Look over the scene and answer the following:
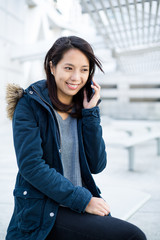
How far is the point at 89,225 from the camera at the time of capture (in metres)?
1.36

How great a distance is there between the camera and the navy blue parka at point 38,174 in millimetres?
1396

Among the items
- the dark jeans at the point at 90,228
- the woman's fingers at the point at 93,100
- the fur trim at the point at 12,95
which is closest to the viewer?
the dark jeans at the point at 90,228

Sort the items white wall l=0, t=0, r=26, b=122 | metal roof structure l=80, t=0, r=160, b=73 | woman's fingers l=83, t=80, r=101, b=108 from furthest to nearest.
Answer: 1. white wall l=0, t=0, r=26, b=122
2. metal roof structure l=80, t=0, r=160, b=73
3. woman's fingers l=83, t=80, r=101, b=108

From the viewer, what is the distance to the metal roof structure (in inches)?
328

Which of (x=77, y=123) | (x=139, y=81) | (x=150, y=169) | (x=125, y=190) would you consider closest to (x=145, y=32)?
(x=150, y=169)

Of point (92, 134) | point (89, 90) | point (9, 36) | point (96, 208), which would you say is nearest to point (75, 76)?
point (89, 90)

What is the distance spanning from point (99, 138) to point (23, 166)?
0.54 meters

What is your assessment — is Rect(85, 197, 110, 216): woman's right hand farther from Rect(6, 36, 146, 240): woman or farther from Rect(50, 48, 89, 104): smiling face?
Rect(50, 48, 89, 104): smiling face

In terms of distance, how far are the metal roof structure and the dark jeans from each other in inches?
307

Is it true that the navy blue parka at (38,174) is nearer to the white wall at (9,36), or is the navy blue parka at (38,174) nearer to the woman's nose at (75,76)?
the woman's nose at (75,76)

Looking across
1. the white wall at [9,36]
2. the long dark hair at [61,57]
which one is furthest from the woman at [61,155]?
the white wall at [9,36]

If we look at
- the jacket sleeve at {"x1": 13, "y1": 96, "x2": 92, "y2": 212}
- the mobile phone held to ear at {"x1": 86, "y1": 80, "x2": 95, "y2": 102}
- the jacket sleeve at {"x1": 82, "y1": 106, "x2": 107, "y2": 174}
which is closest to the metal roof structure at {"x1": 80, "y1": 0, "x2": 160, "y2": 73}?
the mobile phone held to ear at {"x1": 86, "y1": 80, "x2": 95, "y2": 102}

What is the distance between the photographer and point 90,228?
4.41ft

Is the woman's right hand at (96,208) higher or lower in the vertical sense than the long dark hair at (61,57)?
lower
